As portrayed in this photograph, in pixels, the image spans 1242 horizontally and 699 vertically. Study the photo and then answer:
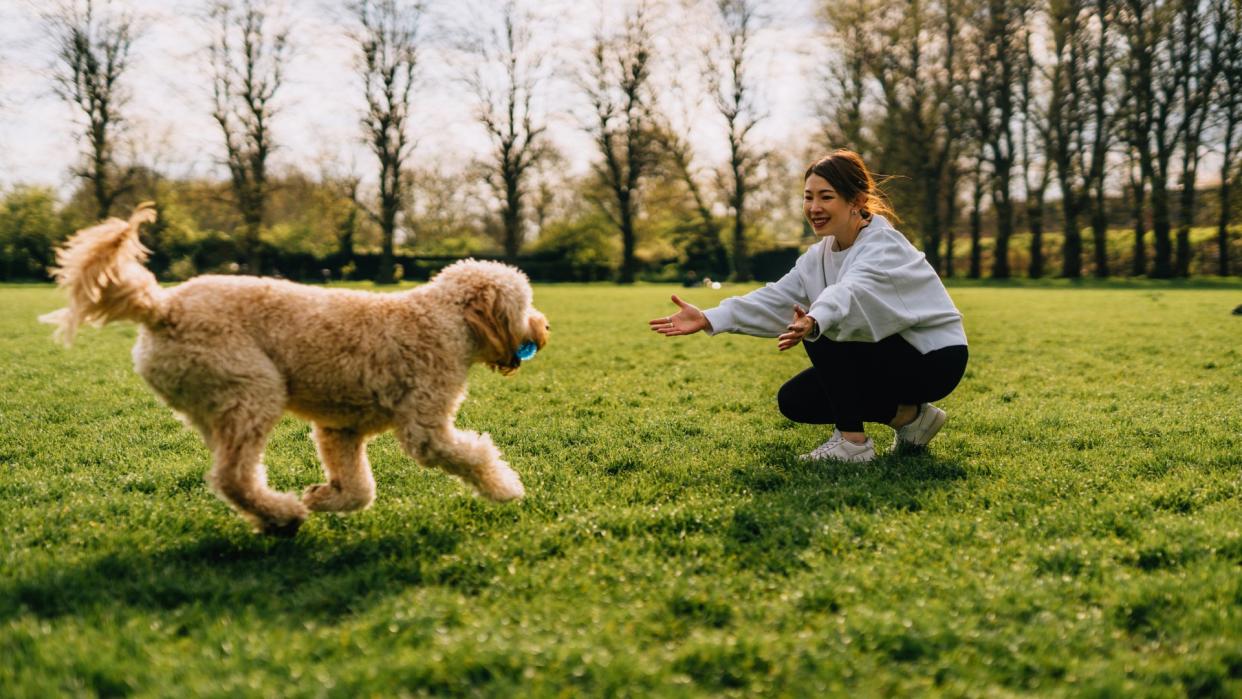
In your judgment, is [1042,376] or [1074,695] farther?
[1042,376]

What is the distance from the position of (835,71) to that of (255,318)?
148 feet

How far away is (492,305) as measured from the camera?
13.7ft

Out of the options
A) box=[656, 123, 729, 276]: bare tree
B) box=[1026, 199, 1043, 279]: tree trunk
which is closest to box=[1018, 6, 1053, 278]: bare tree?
box=[1026, 199, 1043, 279]: tree trunk

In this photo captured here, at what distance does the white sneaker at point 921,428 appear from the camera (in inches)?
220

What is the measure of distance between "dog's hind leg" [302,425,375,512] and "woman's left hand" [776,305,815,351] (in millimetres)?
2304

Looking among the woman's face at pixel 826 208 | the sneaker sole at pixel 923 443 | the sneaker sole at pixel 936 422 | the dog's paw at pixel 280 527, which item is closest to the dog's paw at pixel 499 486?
the dog's paw at pixel 280 527

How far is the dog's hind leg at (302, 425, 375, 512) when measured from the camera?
4.12 m

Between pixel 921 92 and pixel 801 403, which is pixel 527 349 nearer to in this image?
pixel 801 403

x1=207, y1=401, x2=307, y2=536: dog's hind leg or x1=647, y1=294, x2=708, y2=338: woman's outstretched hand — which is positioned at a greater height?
x1=647, y1=294, x2=708, y2=338: woman's outstretched hand

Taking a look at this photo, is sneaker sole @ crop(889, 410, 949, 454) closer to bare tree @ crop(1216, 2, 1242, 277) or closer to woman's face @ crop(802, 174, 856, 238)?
woman's face @ crop(802, 174, 856, 238)

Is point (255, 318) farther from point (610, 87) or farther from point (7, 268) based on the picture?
point (7, 268)

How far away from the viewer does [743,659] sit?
2.76m

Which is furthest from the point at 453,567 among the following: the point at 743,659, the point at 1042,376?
the point at 1042,376

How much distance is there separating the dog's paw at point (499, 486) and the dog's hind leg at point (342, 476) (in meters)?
0.62
